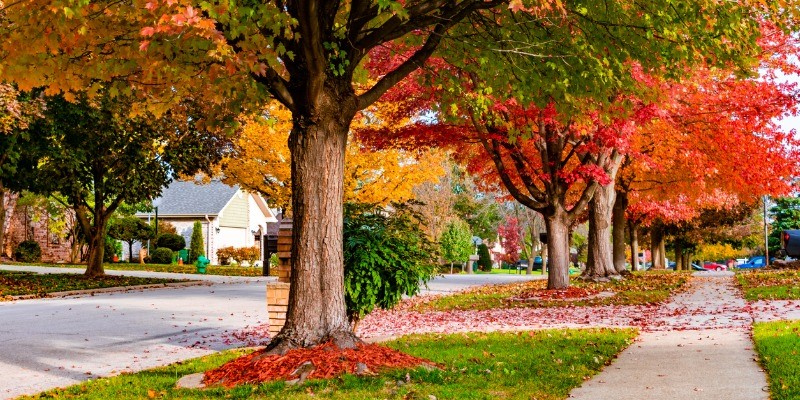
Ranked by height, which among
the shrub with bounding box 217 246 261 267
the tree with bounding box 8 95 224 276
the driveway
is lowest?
the driveway

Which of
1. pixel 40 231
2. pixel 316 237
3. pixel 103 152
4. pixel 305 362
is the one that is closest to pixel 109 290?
pixel 103 152

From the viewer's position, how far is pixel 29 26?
8.55m

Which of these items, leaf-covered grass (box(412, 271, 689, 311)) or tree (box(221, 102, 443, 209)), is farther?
tree (box(221, 102, 443, 209))

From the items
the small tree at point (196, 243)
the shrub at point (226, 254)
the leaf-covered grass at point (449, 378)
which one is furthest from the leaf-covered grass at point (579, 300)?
the shrub at point (226, 254)

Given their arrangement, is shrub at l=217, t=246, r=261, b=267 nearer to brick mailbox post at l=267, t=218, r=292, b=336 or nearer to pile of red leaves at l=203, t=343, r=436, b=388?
brick mailbox post at l=267, t=218, r=292, b=336

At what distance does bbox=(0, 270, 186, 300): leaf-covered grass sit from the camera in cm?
2295

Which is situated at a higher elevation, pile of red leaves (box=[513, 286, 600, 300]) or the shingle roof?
the shingle roof

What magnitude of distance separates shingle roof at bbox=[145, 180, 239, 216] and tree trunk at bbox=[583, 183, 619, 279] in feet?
103

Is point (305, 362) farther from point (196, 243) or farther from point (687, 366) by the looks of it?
point (196, 243)

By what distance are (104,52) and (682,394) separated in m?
6.87

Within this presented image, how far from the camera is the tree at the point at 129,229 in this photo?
4816 centimetres

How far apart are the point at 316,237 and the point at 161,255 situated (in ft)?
142

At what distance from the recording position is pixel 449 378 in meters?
7.96

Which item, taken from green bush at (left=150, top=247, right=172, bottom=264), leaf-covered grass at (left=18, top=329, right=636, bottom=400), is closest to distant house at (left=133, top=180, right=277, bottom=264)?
green bush at (left=150, top=247, right=172, bottom=264)
